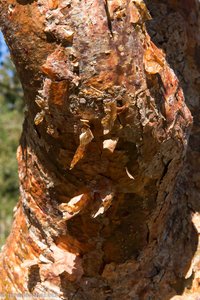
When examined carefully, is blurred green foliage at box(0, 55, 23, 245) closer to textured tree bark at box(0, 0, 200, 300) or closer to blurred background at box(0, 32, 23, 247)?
blurred background at box(0, 32, 23, 247)

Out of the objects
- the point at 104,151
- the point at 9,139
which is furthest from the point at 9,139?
the point at 104,151

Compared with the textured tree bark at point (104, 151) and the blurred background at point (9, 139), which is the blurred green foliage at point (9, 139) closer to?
the blurred background at point (9, 139)

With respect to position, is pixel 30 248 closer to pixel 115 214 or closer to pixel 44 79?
pixel 115 214

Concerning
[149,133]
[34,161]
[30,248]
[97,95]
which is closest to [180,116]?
[149,133]

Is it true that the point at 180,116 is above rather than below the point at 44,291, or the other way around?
above

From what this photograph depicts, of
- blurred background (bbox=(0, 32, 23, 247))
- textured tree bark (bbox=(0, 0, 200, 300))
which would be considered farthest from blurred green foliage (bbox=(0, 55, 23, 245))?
textured tree bark (bbox=(0, 0, 200, 300))


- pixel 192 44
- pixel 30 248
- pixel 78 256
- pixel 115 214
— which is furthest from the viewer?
pixel 192 44

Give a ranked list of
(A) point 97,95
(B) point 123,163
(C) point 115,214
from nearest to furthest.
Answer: (A) point 97,95
(B) point 123,163
(C) point 115,214
